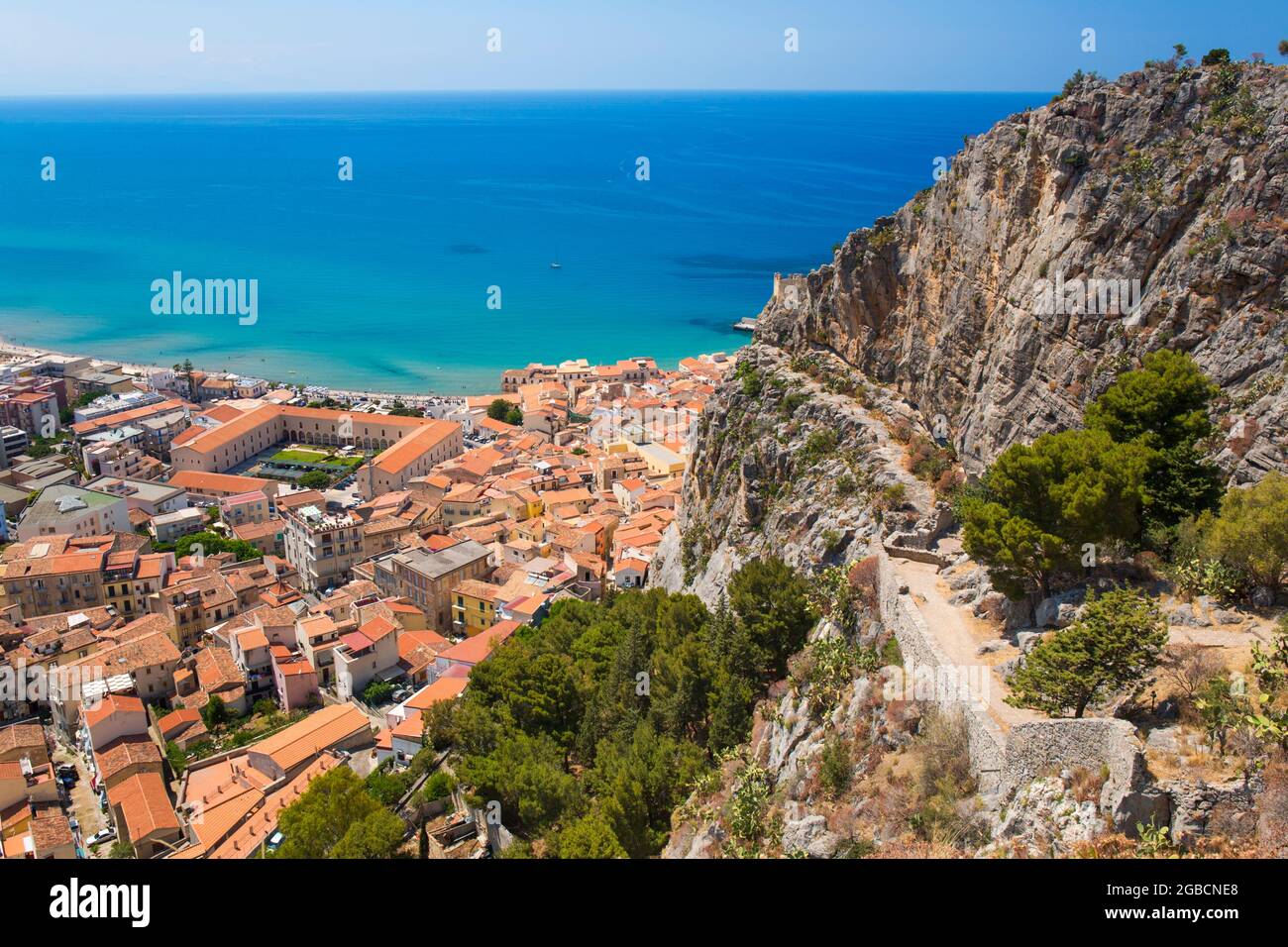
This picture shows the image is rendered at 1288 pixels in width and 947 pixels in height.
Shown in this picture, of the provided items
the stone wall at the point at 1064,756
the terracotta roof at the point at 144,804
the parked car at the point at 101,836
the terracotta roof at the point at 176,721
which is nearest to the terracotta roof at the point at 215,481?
the terracotta roof at the point at 176,721

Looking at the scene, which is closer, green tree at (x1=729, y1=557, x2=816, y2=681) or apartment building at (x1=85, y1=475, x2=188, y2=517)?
green tree at (x1=729, y1=557, x2=816, y2=681)

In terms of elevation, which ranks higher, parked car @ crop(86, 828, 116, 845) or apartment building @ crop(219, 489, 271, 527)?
apartment building @ crop(219, 489, 271, 527)

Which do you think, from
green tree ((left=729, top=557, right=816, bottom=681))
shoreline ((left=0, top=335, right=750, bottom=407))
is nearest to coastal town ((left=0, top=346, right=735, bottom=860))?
shoreline ((left=0, top=335, right=750, bottom=407))

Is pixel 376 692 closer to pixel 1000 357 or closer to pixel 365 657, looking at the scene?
pixel 365 657

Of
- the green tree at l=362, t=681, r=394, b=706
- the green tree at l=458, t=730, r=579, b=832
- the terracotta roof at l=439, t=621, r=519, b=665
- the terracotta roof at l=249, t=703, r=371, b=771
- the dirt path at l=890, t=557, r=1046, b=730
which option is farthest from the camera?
the green tree at l=362, t=681, r=394, b=706

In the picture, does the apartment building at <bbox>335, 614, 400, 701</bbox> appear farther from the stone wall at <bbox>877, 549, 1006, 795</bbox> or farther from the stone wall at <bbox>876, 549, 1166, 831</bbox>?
the stone wall at <bbox>876, 549, 1166, 831</bbox>

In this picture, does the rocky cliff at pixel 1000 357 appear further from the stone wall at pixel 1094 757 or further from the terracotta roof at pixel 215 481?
the terracotta roof at pixel 215 481
